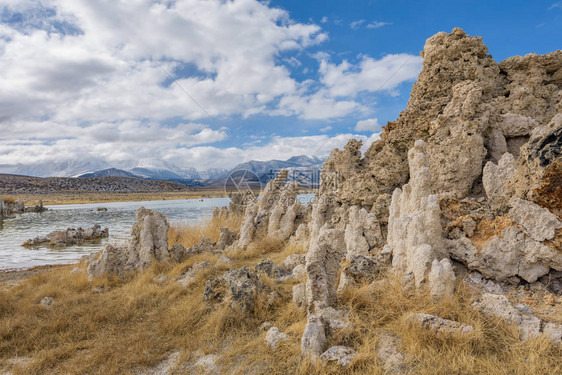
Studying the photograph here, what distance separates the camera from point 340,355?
3078mm

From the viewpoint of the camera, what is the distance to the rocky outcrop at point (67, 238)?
15578mm

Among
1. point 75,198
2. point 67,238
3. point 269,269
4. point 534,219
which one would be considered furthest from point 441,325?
point 75,198

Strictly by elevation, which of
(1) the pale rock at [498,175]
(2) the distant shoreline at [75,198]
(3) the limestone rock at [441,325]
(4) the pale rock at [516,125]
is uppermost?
(4) the pale rock at [516,125]

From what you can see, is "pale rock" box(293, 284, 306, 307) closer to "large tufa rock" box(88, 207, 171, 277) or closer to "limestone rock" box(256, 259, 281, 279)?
"limestone rock" box(256, 259, 281, 279)

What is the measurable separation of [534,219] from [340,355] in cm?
328

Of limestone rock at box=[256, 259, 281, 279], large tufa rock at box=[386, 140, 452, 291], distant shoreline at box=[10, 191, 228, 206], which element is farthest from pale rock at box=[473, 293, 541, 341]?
distant shoreline at box=[10, 191, 228, 206]

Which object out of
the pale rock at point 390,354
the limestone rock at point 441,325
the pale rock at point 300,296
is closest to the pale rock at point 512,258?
the limestone rock at point 441,325

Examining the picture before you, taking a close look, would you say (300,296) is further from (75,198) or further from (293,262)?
(75,198)

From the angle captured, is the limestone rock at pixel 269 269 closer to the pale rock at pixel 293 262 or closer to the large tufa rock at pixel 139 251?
the pale rock at pixel 293 262

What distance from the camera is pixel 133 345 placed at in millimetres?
3861

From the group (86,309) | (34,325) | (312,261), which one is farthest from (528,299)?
(34,325)

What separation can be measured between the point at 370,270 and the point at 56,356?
4.62 meters

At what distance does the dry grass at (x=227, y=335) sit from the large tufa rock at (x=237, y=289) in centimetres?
16

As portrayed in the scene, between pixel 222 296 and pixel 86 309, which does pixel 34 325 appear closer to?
pixel 86 309
